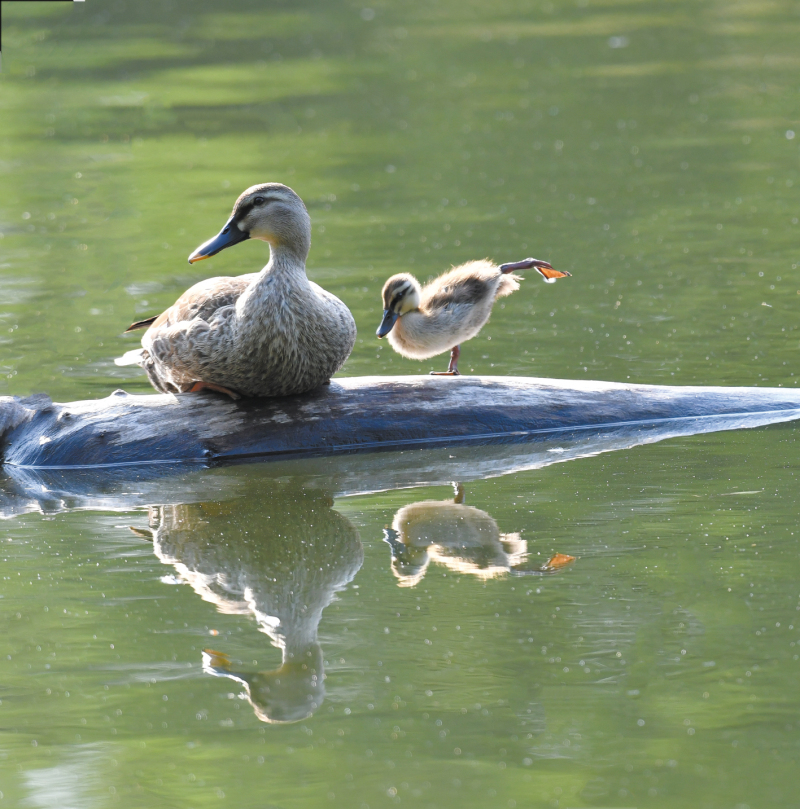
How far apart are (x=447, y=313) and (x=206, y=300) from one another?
1318 mm

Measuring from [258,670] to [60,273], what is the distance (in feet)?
22.5

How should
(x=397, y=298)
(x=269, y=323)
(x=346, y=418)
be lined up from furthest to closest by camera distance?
(x=397, y=298) < (x=346, y=418) < (x=269, y=323)

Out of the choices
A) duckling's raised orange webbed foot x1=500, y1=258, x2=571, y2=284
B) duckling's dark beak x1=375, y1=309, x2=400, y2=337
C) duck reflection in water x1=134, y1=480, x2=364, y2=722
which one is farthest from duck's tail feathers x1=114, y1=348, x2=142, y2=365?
duckling's raised orange webbed foot x1=500, y1=258, x2=571, y2=284

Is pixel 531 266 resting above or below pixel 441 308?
above

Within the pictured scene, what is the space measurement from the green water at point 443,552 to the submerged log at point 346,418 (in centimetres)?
26

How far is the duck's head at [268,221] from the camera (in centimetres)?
624

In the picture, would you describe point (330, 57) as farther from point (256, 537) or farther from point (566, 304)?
point (256, 537)

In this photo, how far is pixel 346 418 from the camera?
6.49m

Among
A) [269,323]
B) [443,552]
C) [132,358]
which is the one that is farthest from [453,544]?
[132,358]

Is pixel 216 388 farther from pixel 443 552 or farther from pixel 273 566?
pixel 443 552

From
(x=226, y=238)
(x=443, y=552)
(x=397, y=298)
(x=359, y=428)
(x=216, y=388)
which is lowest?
(x=359, y=428)

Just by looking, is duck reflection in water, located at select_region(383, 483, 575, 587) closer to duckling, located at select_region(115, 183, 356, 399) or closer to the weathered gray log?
the weathered gray log

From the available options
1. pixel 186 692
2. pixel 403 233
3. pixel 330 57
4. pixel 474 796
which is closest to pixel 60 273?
Result: pixel 403 233

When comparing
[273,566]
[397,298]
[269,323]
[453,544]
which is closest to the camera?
[273,566]
